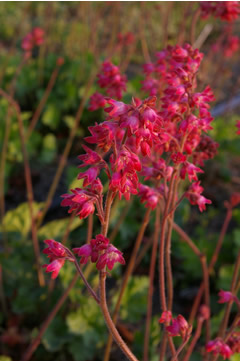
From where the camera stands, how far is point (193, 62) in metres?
1.27

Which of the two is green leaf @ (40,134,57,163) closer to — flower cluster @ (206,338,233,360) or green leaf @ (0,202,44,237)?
green leaf @ (0,202,44,237)

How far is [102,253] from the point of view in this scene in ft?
3.29

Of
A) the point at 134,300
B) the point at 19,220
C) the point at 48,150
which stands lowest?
the point at 134,300

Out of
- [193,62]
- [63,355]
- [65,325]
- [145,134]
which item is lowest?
[63,355]

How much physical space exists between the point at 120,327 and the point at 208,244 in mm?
837

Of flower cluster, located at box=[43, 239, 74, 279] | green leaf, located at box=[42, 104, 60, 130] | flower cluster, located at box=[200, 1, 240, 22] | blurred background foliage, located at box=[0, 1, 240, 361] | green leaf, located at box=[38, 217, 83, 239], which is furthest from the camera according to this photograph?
green leaf, located at box=[42, 104, 60, 130]

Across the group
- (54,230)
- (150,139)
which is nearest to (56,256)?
(150,139)

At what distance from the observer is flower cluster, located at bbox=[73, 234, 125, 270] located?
0.97 m

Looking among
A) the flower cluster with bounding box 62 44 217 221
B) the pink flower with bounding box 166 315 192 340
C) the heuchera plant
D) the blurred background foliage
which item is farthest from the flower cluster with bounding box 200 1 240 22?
the pink flower with bounding box 166 315 192 340

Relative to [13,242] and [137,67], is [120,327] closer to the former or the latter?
[13,242]

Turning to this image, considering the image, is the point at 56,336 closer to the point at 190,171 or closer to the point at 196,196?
the point at 196,196

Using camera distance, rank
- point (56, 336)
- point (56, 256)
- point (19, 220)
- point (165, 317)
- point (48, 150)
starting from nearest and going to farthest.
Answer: point (56, 256) < point (165, 317) < point (56, 336) < point (19, 220) < point (48, 150)

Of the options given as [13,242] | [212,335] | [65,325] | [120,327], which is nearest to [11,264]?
[13,242]

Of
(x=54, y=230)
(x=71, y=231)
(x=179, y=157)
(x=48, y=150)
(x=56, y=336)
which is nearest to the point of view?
(x=179, y=157)
